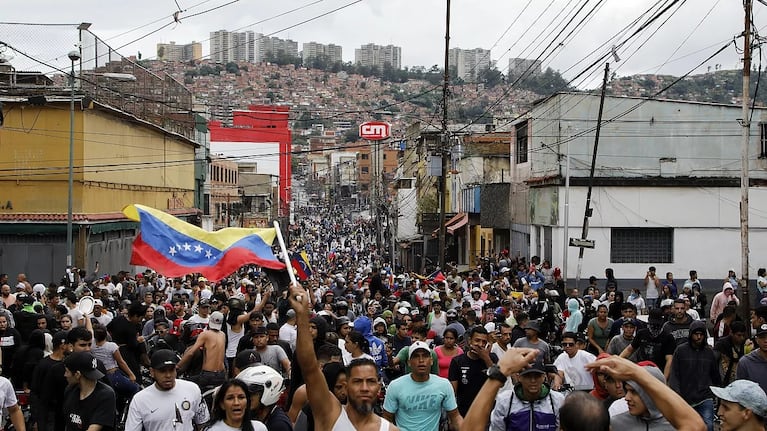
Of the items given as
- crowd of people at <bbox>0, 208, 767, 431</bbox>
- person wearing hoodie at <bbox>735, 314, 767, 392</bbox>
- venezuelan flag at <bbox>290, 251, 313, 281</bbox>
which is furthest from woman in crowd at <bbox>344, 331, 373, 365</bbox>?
venezuelan flag at <bbox>290, 251, 313, 281</bbox>

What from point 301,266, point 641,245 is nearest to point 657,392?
point 301,266

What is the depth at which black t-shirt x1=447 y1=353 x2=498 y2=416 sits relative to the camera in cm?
914

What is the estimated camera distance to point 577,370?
10438mm

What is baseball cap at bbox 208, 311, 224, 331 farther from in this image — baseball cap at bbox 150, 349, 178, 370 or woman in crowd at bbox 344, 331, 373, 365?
baseball cap at bbox 150, 349, 178, 370

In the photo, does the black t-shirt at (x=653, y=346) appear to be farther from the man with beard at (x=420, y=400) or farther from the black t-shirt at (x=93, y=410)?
the black t-shirt at (x=93, y=410)

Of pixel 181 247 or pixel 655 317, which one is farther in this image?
pixel 655 317

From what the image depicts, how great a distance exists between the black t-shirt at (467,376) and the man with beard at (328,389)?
11.7ft

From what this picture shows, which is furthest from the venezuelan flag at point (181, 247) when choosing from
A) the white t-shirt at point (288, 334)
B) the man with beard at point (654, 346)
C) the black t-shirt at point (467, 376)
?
the man with beard at point (654, 346)

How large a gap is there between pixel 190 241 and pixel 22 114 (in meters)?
24.3

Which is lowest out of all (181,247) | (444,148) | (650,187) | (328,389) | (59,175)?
(328,389)

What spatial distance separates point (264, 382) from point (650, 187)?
27985 mm

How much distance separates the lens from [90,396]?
7875 mm

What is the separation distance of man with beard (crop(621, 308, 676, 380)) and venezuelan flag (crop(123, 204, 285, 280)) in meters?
4.05

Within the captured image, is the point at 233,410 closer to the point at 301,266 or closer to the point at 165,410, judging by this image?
the point at 165,410
